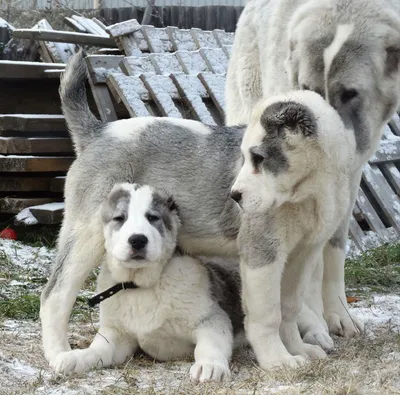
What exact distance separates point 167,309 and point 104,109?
10.7 feet

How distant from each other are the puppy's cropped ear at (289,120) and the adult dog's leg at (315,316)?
3.02 feet

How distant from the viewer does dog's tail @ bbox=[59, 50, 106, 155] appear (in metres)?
4.98

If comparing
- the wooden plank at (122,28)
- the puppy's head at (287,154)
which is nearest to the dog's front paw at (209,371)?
the puppy's head at (287,154)

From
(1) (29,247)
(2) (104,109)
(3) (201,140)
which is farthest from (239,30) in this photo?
(1) (29,247)

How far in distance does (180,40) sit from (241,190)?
5.19 meters

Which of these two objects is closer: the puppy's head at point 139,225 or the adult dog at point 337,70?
Result: the puppy's head at point 139,225

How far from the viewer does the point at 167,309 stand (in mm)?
4547

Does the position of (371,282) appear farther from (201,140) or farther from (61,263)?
(61,263)

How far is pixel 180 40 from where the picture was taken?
912 cm

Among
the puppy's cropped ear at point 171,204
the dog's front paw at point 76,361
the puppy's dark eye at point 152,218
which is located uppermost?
the puppy's cropped ear at point 171,204

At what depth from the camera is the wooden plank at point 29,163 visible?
788 cm

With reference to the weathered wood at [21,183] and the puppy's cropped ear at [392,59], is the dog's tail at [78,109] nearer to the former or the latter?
the puppy's cropped ear at [392,59]

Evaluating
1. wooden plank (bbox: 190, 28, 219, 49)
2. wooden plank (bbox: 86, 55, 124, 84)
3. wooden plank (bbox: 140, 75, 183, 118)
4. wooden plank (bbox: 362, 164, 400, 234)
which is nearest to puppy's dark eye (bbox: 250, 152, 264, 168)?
wooden plank (bbox: 140, 75, 183, 118)

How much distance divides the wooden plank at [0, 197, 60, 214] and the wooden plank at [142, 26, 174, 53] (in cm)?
184
